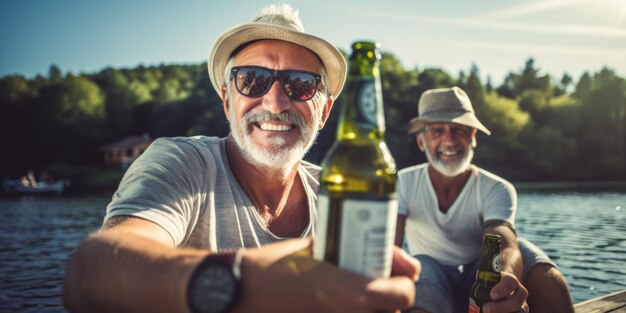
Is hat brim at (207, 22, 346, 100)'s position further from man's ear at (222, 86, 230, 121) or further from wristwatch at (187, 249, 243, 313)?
wristwatch at (187, 249, 243, 313)

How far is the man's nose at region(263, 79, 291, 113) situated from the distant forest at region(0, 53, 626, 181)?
1872 inches

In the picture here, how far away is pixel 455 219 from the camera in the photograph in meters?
4.17

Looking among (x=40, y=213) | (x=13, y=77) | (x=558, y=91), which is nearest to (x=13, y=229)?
(x=40, y=213)

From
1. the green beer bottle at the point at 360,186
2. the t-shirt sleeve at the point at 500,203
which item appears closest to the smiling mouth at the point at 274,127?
the green beer bottle at the point at 360,186

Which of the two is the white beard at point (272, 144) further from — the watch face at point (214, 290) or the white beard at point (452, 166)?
the white beard at point (452, 166)

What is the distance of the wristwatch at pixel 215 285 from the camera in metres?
1.02

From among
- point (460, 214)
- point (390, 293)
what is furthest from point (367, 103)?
point (460, 214)

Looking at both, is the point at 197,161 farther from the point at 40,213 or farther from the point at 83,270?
the point at 40,213

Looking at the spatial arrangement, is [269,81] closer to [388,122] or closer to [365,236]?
[365,236]

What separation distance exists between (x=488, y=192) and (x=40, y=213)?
105 feet

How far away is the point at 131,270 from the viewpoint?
1.11 meters

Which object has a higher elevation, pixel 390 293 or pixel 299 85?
pixel 299 85

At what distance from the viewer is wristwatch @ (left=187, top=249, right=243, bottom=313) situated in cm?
102

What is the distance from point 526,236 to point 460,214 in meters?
15.1
